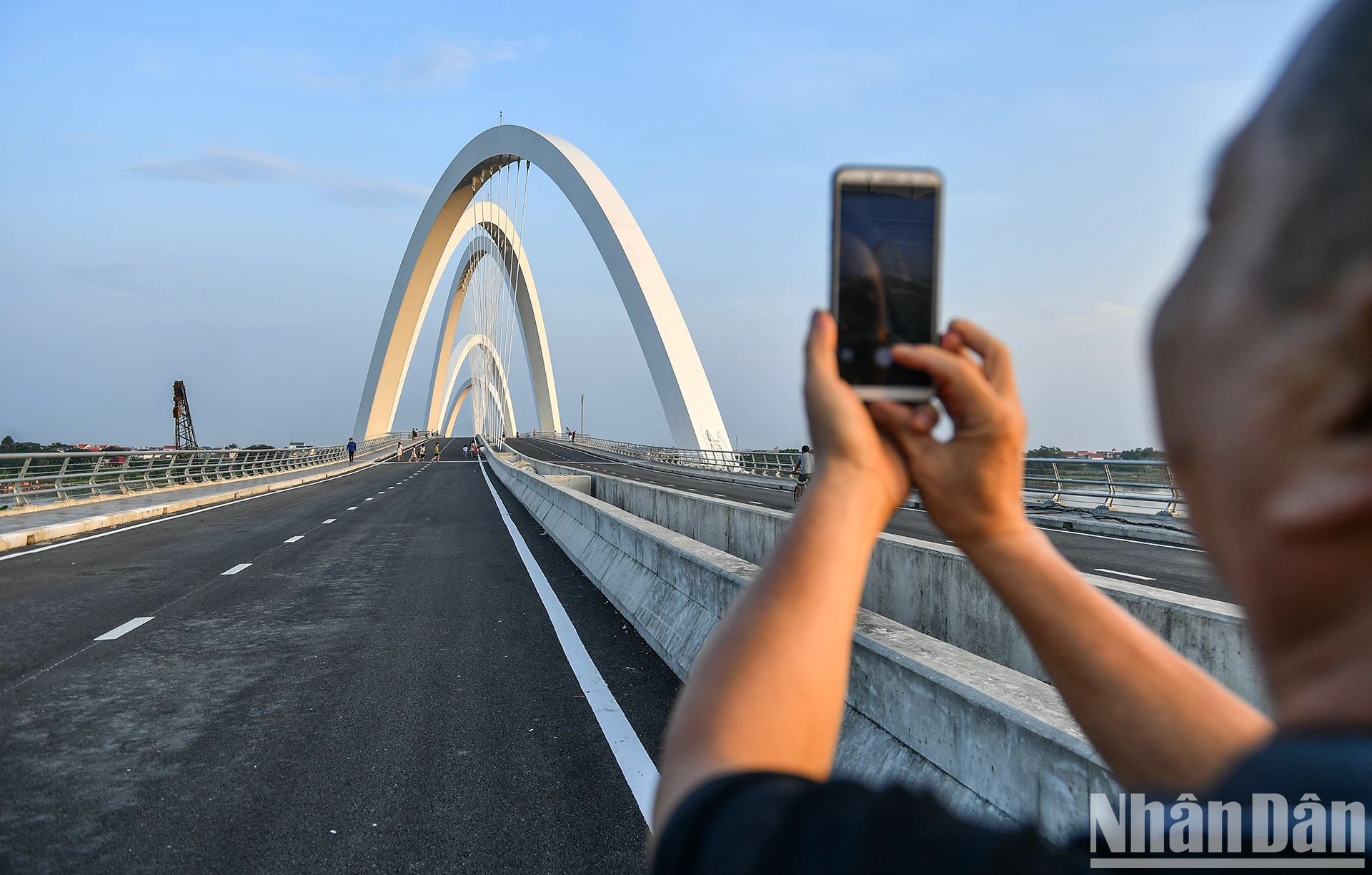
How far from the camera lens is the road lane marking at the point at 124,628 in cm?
772

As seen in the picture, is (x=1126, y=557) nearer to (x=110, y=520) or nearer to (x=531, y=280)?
(x=110, y=520)

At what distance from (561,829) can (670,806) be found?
331 centimetres

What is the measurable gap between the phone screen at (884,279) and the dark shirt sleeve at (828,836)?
501 millimetres

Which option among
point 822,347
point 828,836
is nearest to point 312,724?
point 822,347

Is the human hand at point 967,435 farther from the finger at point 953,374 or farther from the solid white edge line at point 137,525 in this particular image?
the solid white edge line at point 137,525

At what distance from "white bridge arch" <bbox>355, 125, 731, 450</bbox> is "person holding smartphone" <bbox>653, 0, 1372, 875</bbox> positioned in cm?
4168

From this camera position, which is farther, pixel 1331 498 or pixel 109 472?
pixel 109 472

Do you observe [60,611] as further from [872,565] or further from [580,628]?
[872,565]

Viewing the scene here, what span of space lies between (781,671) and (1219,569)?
41 centimetres

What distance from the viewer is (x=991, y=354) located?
111 centimetres

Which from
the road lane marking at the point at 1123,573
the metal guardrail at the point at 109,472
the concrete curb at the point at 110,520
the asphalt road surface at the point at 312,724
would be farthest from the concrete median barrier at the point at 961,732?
the metal guardrail at the point at 109,472

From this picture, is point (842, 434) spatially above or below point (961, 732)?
above

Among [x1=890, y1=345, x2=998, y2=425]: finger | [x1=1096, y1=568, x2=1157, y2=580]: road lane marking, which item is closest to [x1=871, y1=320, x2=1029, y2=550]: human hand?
[x1=890, y1=345, x2=998, y2=425]: finger

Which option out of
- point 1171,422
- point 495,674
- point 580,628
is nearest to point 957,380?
point 1171,422
